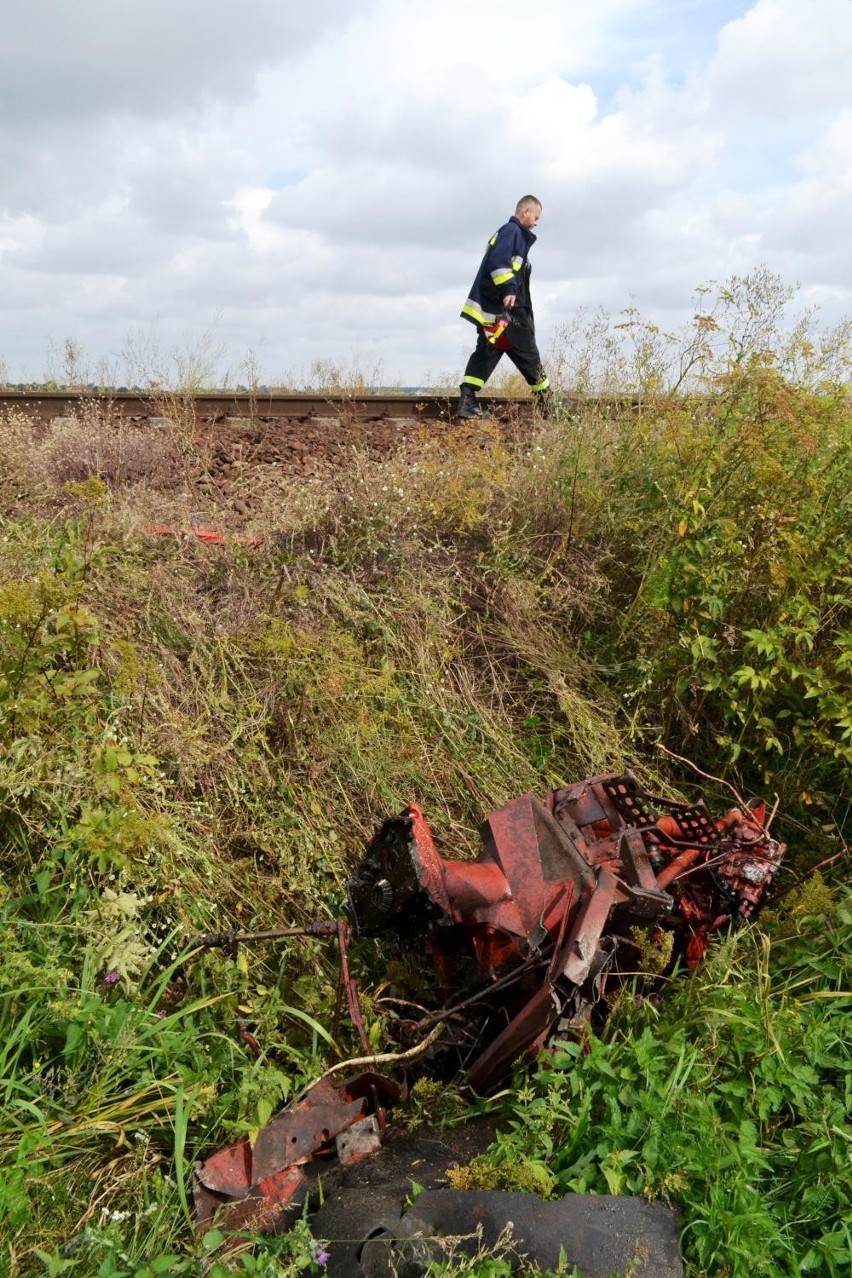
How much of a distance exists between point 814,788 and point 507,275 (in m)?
6.75

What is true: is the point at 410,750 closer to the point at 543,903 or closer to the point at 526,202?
the point at 543,903

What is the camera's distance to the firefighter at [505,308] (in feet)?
30.6

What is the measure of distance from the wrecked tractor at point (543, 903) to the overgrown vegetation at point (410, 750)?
178mm

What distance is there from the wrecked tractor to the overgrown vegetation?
7.0 inches

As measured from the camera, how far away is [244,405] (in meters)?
9.29

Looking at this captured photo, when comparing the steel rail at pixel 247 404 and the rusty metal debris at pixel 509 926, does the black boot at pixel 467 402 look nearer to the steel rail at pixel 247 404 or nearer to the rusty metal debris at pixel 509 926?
the steel rail at pixel 247 404

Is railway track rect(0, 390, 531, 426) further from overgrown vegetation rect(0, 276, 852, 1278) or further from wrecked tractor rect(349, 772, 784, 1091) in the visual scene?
wrecked tractor rect(349, 772, 784, 1091)

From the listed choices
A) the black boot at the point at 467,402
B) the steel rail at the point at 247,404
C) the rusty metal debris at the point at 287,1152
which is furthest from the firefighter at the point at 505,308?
the rusty metal debris at the point at 287,1152

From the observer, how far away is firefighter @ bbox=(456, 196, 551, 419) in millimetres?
9320

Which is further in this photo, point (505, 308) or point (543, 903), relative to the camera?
point (505, 308)

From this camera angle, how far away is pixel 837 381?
5199mm

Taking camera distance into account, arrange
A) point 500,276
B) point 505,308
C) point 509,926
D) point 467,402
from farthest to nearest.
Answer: point 500,276
point 505,308
point 467,402
point 509,926

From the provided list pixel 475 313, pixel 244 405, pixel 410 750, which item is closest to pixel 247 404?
pixel 244 405

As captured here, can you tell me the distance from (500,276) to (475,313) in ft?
1.47
